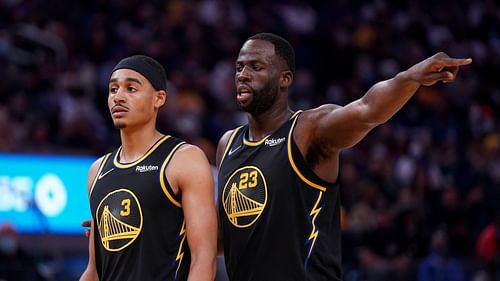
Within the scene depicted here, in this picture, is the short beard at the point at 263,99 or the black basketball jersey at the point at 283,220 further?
the short beard at the point at 263,99

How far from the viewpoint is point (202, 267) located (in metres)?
5.37

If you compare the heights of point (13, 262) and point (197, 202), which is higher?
point (197, 202)

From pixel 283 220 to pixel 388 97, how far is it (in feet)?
3.37

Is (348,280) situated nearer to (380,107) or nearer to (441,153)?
(441,153)

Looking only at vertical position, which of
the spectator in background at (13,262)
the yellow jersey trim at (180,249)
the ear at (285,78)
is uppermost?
the ear at (285,78)

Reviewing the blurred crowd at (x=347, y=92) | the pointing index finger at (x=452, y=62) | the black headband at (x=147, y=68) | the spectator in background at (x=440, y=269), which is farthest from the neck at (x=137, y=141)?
the spectator in background at (x=440, y=269)

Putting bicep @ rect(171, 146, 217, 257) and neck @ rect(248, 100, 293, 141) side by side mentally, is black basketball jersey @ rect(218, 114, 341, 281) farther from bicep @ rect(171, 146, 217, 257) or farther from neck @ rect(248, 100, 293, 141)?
bicep @ rect(171, 146, 217, 257)

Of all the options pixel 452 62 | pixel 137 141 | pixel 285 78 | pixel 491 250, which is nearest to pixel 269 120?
pixel 285 78

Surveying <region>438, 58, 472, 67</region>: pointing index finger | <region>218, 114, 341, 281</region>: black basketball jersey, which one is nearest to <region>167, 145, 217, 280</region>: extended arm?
<region>218, 114, 341, 281</region>: black basketball jersey

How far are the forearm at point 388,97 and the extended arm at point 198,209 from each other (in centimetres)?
95

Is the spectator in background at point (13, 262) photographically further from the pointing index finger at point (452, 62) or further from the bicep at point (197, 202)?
the pointing index finger at point (452, 62)

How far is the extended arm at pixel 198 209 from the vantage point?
213 inches

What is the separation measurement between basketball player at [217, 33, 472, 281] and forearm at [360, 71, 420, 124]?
0.19 meters

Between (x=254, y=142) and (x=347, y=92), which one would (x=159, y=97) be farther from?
(x=347, y=92)
